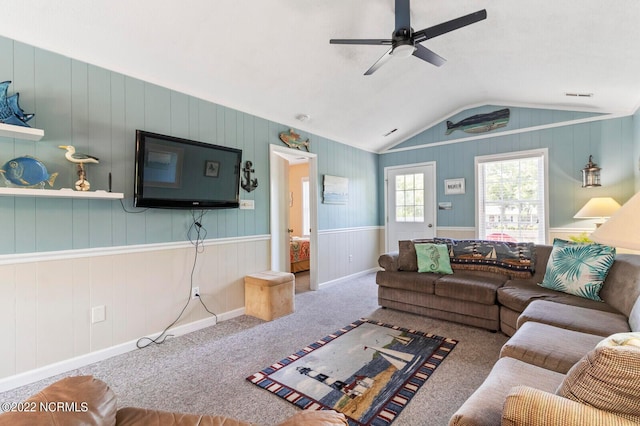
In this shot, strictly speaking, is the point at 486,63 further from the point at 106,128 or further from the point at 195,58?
the point at 106,128

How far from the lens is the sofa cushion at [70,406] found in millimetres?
689

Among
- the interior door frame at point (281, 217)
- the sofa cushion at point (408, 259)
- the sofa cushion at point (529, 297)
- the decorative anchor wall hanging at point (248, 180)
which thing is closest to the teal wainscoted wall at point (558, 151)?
the sofa cushion at point (408, 259)

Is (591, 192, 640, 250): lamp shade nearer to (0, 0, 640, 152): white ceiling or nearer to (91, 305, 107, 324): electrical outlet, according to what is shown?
(0, 0, 640, 152): white ceiling

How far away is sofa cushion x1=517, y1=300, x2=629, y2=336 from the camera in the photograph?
1945 millimetres

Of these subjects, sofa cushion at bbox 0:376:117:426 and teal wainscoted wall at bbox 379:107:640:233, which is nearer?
sofa cushion at bbox 0:376:117:426

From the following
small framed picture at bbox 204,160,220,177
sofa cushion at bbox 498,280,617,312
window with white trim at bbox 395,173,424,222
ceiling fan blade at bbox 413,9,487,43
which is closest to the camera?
ceiling fan blade at bbox 413,9,487,43

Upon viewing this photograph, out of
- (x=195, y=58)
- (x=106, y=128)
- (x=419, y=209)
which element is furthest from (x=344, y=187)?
(x=106, y=128)

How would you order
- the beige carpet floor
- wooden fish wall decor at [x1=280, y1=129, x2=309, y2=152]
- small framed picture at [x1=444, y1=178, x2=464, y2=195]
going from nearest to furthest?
the beige carpet floor
wooden fish wall decor at [x1=280, y1=129, x2=309, y2=152]
small framed picture at [x1=444, y1=178, x2=464, y2=195]

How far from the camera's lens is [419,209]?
18.9 ft

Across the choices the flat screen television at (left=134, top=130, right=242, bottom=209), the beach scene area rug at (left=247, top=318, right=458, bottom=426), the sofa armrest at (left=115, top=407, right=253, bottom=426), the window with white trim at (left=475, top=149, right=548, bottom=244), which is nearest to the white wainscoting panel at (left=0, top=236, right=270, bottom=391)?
the flat screen television at (left=134, top=130, right=242, bottom=209)

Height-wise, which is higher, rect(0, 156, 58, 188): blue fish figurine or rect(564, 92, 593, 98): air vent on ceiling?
rect(564, 92, 593, 98): air vent on ceiling

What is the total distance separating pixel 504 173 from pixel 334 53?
3.53m

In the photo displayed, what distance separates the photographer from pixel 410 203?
231 inches

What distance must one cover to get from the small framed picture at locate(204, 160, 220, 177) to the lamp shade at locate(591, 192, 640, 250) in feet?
10.1
